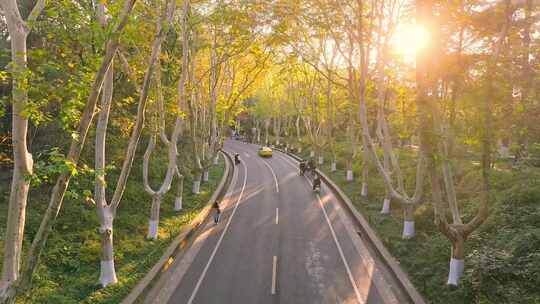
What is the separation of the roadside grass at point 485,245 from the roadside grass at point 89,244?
983cm

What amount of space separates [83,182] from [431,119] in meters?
17.1

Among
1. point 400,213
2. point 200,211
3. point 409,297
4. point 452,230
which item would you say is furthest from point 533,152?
point 200,211

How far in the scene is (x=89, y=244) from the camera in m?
13.8

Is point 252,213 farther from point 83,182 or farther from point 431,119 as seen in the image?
point 431,119

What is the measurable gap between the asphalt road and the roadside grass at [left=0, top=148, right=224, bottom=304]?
1.26 meters

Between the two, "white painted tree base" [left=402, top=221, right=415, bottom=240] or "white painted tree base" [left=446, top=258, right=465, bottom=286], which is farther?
"white painted tree base" [left=402, top=221, right=415, bottom=240]

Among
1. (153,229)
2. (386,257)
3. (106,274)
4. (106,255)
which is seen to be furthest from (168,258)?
(386,257)

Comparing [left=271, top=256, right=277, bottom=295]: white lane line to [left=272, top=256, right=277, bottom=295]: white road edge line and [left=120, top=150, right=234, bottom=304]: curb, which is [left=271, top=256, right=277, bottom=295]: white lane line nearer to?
[left=272, top=256, right=277, bottom=295]: white road edge line

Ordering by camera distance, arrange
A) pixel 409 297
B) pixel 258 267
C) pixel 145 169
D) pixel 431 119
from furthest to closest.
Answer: pixel 145 169
pixel 258 267
pixel 409 297
pixel 431 119

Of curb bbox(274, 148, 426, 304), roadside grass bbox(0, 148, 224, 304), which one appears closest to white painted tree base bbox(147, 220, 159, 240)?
roadside grass bbox(0, 148, 224, 304)

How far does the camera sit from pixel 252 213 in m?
20.2

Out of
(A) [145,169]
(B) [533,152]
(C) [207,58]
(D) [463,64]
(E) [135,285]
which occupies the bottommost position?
(E) [135,285]

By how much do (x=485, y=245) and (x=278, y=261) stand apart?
759 cm

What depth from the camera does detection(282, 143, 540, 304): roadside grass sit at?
32.3 ft
